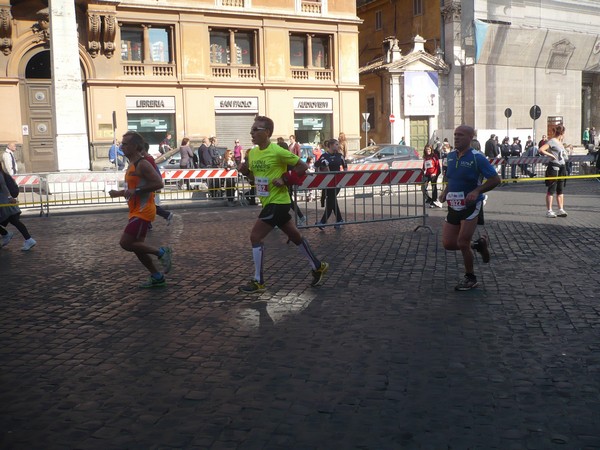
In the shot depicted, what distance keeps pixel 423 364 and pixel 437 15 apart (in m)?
41.5

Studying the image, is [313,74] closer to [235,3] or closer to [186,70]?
[235,3]

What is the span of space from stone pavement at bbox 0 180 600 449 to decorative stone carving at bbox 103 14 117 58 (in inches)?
893

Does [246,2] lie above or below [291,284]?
above

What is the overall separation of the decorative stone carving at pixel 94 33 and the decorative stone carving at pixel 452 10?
21292 mm

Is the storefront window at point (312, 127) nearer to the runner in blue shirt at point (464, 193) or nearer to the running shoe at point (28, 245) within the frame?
the running shoe at point (28, 245)

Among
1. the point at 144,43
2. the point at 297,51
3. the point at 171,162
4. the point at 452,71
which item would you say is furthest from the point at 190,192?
the point at 452,71

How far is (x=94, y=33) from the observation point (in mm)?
30953

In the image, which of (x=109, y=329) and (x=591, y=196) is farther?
(x=591, y=196)

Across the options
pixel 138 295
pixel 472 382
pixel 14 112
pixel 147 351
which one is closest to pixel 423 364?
pixel 472 382

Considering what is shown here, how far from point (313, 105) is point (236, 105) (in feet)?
14.4

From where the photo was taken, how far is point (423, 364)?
528cm

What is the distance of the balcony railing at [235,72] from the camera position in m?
34.8

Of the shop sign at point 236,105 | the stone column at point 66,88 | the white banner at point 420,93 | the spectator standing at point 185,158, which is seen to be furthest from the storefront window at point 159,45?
the white banner at point 420,93

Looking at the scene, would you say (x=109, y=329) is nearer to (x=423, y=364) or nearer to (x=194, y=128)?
(x=423, y=364)
